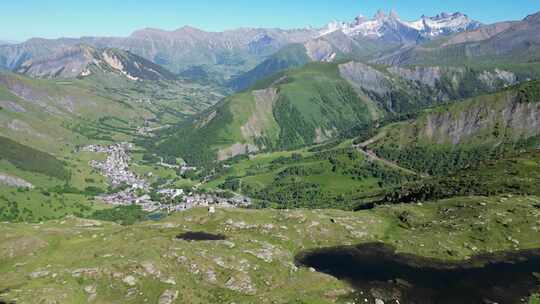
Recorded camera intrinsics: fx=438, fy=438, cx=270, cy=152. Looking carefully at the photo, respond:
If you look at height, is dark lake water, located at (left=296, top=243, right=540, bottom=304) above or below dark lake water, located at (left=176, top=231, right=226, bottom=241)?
below

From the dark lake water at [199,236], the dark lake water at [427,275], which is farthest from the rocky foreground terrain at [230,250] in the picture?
Answer: the dark lake water at [427,275]

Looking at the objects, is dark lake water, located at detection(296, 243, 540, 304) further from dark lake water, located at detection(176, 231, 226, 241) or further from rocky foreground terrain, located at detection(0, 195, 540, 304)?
dark lake water, located at detection(176, 231, 226, 241)

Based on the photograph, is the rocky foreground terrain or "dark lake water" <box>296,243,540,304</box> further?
"dark lake water" <box>296,243,540,304</box>

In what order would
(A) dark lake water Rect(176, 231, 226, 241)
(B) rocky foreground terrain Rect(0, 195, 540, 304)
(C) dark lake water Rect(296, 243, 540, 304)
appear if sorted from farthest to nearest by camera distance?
(A) dark lake water Rect(176, 231, 226, 241)
(C) dark lake water Rect(296, 243, 540, 304)
(B) rocky foreground terrain Rect(0, 195, 540, 304)

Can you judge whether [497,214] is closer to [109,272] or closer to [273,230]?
[273,230]

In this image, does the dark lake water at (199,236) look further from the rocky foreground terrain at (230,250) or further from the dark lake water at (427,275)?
the dark lake water at (427,275)

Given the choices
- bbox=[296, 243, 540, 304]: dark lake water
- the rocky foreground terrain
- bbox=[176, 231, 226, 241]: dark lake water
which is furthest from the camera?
bbox=[176, 231, 226, 241]: dark lake water

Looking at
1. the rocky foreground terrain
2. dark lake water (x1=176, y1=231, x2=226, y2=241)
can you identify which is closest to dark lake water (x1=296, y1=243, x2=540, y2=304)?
the rocky foreground terrain
